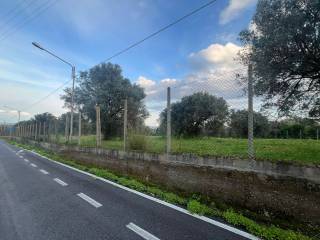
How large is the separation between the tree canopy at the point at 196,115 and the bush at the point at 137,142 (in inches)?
49.9

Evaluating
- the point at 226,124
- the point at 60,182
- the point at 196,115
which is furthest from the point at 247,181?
the point at 196,115

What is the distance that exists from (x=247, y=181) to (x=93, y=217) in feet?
9.95

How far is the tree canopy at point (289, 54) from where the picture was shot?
9.05 meters

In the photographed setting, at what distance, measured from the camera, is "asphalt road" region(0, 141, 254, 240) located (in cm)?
420

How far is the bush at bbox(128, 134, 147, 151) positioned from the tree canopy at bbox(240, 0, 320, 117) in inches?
172

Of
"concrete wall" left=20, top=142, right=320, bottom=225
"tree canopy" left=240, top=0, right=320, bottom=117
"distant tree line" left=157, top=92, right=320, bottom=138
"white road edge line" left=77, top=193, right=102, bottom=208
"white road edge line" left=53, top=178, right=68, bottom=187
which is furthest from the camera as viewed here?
"tree canopy" left=240, top=0, right=320, bottom=117

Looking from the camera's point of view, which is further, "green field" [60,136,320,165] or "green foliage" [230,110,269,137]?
"green field" [60,136,320,165]

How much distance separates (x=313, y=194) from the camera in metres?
4.27

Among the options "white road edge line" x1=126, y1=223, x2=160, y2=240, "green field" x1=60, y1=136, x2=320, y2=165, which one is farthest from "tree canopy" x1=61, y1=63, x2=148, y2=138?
"white road edge line" x1=126, y1=223, x2=160, y2=240

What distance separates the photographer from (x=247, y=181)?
5.25 meters

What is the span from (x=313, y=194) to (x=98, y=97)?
2739cm

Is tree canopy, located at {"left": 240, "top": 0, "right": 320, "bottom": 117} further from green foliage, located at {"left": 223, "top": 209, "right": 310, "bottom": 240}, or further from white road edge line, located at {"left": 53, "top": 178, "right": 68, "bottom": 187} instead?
white road edge line, located at {"left": 53, "top": 178, "right": 68, "bottom": 187}

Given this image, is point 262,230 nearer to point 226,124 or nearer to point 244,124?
point 244,124

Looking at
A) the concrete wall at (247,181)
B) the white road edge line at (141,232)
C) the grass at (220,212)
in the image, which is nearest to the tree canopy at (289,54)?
the concrete wall at (247,181)
